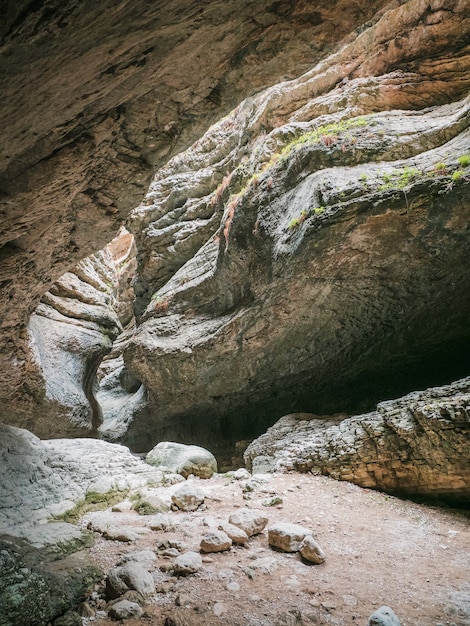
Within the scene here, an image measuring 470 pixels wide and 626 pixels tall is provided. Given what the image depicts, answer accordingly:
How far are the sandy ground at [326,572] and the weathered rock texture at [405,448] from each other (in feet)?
1.70

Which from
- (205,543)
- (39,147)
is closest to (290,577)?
(205,543)

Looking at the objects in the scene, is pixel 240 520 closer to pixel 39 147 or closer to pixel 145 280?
pixel 39 147

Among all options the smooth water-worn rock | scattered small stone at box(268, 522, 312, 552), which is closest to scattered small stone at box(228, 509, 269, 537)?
scattered small stone at box(268, 522, 312, 552)

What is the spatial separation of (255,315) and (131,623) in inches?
317

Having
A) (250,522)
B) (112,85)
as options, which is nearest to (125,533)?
(250,522)

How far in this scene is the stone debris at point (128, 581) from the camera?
281cm

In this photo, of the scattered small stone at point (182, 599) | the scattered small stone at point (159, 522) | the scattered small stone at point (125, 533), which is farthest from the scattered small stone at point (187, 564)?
the scattered small stone at point (159, 522)

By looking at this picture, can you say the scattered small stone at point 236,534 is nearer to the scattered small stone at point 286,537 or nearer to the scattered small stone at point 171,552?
the scattered small stone at point 286,537

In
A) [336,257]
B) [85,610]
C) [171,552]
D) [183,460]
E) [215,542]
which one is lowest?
[85,610]

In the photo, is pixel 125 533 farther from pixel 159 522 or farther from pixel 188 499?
pixel 188 499

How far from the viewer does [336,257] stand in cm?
822

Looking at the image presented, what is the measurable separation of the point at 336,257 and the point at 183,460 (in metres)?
5.97

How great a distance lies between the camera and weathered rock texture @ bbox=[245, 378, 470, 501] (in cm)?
533

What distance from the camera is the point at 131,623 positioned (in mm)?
2471
